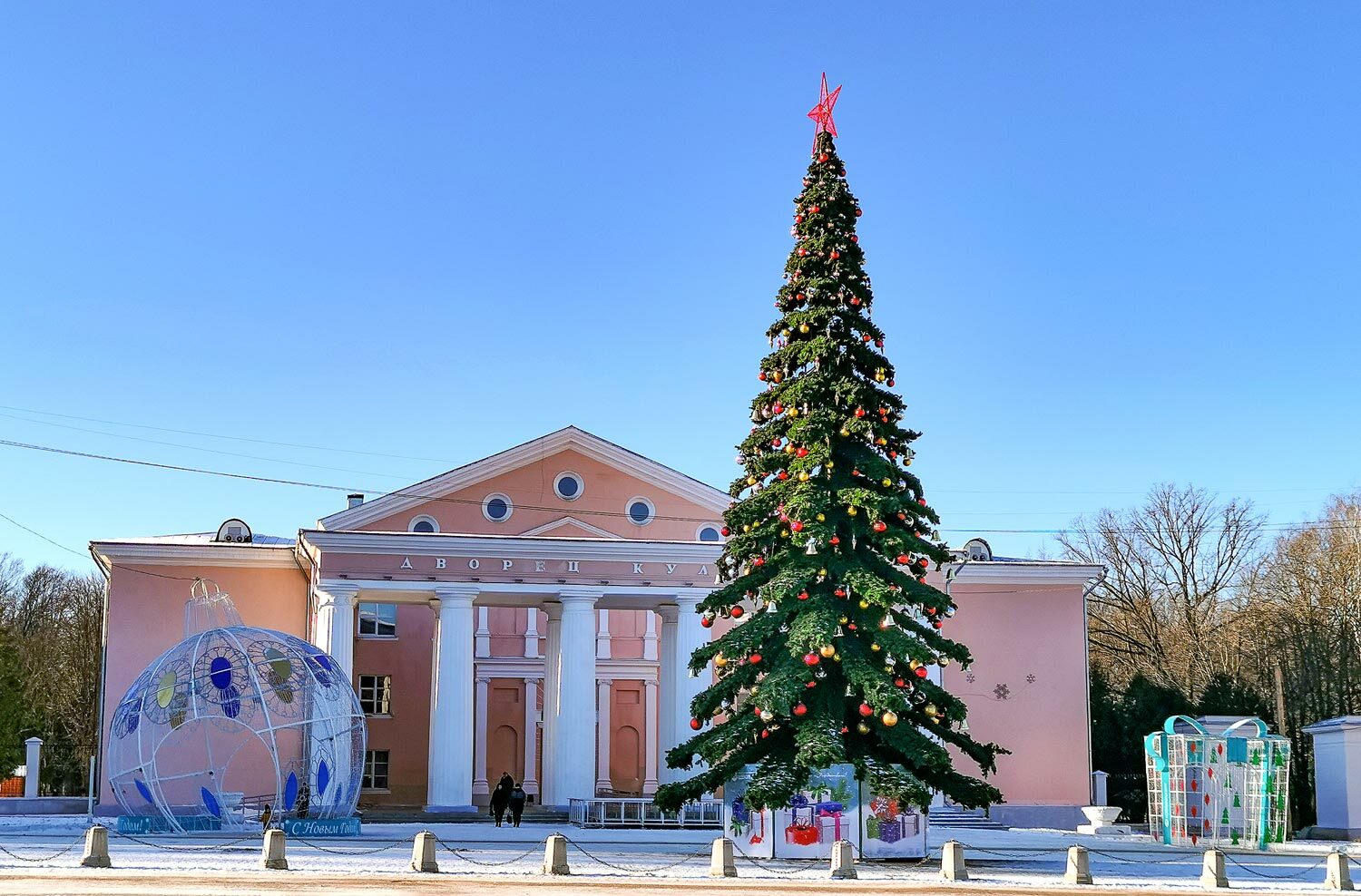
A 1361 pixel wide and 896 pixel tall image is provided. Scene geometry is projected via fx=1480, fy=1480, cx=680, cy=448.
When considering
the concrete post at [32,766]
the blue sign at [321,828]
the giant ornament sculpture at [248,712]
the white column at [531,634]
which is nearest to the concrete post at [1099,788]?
the white column at [531,634]

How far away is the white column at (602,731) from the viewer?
44688mm

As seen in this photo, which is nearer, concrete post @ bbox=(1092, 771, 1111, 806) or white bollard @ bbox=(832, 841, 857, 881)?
white bollard @ bbox=(832, 841, 857, 881)

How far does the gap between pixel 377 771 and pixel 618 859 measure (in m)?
20.5

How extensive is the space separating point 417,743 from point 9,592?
108ft

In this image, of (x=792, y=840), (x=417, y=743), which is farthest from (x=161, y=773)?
(x=792, y=840)

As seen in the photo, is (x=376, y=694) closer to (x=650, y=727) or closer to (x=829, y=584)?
(x=650, y=727)

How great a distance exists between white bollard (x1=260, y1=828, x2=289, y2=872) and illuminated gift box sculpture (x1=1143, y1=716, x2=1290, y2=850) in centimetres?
1906

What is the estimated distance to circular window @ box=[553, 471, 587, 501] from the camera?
4053 centimetres

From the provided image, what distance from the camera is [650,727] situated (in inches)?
1790

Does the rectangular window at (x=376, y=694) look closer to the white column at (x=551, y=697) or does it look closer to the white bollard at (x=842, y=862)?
the white column at (x=551, y=697)

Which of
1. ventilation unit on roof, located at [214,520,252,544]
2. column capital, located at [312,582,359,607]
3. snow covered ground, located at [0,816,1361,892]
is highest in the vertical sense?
ventilation unit on roof, located at [214,520,252,544]

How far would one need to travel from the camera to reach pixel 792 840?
24094 millimetres

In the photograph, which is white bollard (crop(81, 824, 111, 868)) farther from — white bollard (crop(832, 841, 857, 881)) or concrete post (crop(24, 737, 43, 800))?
concrete post (crop(24, 737, 43, 800))

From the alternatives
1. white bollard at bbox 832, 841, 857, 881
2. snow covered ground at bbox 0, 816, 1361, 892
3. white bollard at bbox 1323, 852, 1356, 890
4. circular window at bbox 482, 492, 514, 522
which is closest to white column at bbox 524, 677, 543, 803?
circular window at bbox 482, 492, 514, 522
